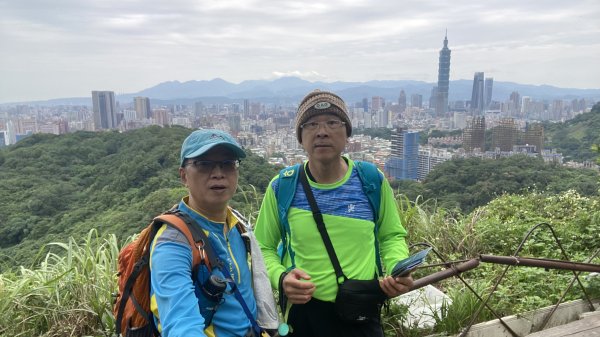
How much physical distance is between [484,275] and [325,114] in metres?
2.28

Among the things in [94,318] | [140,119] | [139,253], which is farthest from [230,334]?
[140,119]

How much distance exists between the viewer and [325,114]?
160 cm

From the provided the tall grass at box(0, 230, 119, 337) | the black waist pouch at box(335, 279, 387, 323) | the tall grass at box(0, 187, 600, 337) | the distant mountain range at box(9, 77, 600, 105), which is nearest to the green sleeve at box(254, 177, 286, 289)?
the black waist pouch at box(335, 279, 387, 323)

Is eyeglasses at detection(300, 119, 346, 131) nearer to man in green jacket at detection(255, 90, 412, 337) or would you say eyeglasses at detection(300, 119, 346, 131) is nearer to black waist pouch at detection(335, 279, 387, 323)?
man in green jacket at detection(255, 90, 412, 337)

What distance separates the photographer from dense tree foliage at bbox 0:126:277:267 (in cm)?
1118

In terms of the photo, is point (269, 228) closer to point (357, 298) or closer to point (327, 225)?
point (327, 225)

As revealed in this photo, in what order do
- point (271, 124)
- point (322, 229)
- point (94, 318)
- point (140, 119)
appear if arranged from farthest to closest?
point (140, 119)
point (271, 124)
point (94, 318)
point (322, 229)

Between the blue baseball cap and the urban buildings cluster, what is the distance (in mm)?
523

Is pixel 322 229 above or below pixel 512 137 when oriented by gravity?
above

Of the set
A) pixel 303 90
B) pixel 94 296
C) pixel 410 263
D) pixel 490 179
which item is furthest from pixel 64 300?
pixel 303 90

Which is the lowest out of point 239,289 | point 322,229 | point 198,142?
point 239,289

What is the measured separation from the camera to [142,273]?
3.85 ft

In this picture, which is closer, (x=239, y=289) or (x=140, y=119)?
(x=239, y=289)

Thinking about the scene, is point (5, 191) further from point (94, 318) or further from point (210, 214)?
point (210, 214)
